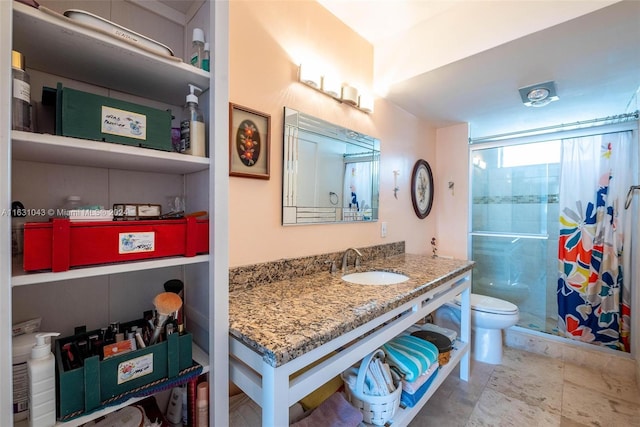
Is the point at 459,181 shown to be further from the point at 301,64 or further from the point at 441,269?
the point at 301,64

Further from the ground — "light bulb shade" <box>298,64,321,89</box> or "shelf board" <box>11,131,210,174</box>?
"light bulb shade" <box>298,64,321,89</box>

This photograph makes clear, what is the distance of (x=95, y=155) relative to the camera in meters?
0.71

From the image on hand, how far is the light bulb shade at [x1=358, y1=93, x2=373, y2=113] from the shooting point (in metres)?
1.83

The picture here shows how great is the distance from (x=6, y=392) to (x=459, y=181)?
3.03m

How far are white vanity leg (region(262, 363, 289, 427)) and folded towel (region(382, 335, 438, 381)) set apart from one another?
2.64ft

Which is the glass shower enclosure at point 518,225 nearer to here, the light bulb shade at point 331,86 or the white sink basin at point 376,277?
the white sink basin at point 376,277

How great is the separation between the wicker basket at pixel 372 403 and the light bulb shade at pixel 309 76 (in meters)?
1.38

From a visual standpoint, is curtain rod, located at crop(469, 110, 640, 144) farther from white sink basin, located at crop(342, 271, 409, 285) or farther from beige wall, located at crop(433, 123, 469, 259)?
white sink basin, located at crop(342, 271, 409, 285)

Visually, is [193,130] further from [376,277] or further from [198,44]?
[376,277]

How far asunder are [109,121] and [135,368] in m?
0.62

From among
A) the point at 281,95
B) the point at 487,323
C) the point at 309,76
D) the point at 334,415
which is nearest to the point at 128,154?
the point at 281,95

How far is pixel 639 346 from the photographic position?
1.93m

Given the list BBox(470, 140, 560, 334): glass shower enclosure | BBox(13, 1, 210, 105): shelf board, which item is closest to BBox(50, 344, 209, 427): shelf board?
BBox(13, 1, 210, 105): shelf board

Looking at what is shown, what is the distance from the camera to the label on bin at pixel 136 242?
0.71 meters
